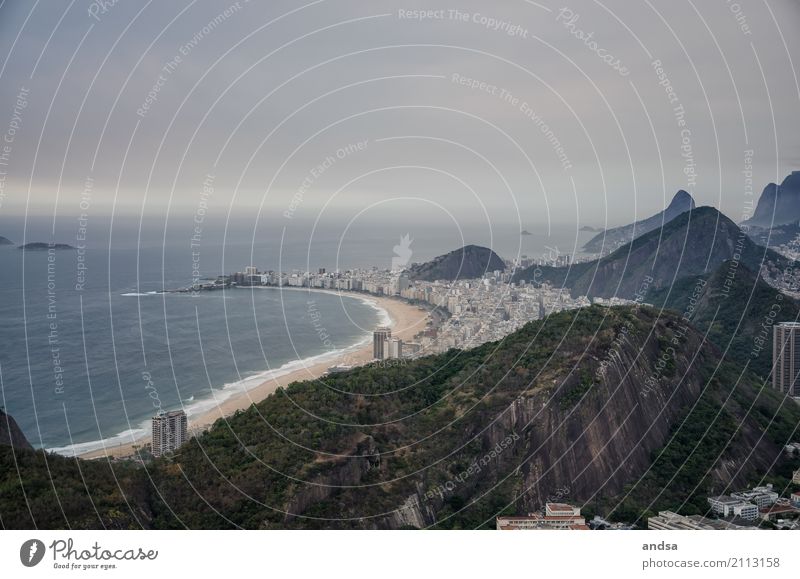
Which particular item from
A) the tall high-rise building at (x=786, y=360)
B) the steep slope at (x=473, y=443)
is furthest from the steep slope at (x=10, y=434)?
the tall high-rise building at (x=786, y=360)

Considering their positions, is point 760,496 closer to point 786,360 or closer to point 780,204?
point 786,360

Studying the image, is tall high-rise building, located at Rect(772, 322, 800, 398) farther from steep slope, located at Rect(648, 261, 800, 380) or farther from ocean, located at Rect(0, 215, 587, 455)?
ocean, located at Rect(0, 215, 587, 455)

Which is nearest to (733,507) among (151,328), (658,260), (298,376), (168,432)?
(298,376)

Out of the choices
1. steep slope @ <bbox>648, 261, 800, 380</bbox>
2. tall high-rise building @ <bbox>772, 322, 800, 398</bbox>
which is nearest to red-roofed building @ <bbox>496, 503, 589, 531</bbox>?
tall high-rise building @ <bbox>772, 322, 800, 398</bbox>

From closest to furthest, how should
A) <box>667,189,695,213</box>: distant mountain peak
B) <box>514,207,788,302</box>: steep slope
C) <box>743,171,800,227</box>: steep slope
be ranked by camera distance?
<box>743,171,800,227</box>: steep slope
<box>667,189,695,213</box>: distant mountain peak
<box>514,207,788,302</box>: steep slope

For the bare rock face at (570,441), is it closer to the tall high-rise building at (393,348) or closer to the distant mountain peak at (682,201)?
the tall high-rise building at (393,348)

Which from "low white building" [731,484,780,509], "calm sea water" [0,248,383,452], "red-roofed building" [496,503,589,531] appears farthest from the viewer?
"calm sea water" [0,248,383,452]
